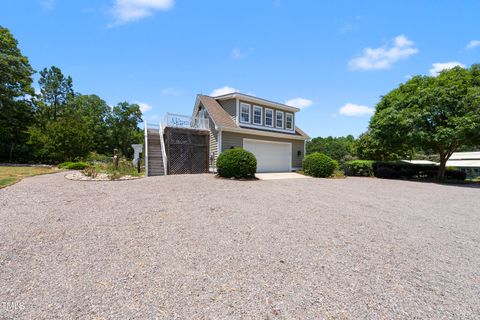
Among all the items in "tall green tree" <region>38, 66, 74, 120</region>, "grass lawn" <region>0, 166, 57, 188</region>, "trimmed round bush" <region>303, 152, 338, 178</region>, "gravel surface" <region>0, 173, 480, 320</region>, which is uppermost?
"tall green tree" <region>38, 66, 74, 120</region>

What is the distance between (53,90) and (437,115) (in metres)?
40.4

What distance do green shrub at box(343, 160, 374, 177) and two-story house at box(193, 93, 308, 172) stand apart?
3772mm

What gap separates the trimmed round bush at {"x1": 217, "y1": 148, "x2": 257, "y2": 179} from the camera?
450 inches

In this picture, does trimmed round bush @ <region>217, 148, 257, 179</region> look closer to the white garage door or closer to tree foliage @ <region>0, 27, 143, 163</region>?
the white garage door

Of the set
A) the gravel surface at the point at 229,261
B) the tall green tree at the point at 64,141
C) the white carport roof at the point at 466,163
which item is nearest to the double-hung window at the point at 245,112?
the gravel surface at the point at 229,261

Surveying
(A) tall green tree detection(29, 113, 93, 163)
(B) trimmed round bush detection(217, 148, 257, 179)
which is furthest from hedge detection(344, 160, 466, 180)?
(A) tall green tree detection(29, 113, 93, 163)

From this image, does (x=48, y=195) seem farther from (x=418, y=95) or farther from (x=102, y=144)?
(x=102, y=144)

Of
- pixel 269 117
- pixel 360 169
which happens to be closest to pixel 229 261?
pixel 269 117

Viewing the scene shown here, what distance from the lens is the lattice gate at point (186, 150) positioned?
13305 millimetres

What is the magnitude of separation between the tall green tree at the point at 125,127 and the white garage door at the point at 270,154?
22.7 metres

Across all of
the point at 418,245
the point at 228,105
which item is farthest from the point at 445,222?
the point at 228,105

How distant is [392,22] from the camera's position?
9.74 meters

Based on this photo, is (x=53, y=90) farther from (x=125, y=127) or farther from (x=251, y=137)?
(x=251, y=137)

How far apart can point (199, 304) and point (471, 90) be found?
1767 centimetres
